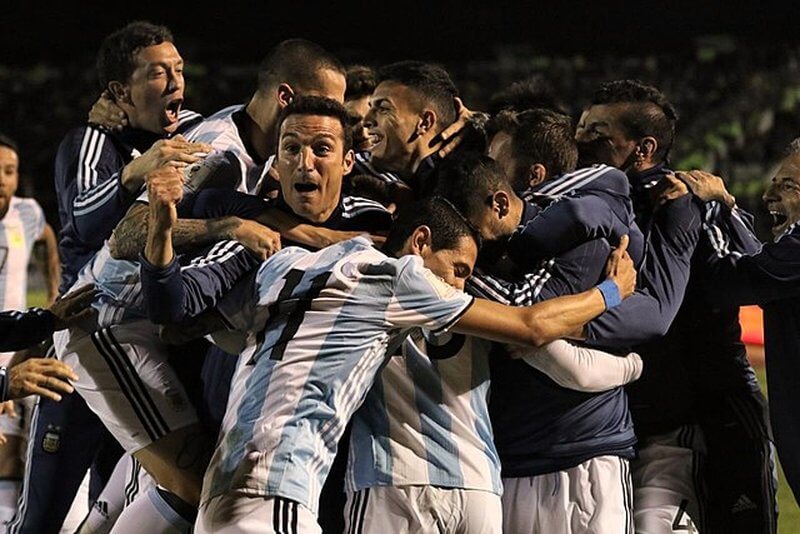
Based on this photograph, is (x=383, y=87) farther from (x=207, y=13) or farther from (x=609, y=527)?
(x=207, y=13)

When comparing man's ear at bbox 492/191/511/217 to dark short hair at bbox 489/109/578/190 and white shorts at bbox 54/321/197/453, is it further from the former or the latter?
white shorts at bbox 54/321/197/453

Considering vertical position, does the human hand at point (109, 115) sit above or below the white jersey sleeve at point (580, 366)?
above

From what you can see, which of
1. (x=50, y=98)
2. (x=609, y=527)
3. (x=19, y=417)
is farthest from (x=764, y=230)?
(x=50, y=98)

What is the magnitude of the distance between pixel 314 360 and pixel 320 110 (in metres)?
1.06

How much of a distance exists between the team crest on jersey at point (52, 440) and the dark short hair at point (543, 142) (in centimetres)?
210

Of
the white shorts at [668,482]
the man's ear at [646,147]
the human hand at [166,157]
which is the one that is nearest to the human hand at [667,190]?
the man's ear at [646,147]

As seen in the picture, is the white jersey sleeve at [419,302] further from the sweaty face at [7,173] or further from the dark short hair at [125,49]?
the sweaty face at [7,173]

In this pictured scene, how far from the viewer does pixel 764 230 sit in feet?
60.5

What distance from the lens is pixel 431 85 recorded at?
573cm

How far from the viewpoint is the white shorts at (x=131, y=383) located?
5.06m

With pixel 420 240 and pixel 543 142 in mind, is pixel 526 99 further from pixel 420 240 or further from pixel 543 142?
pixel 420 240

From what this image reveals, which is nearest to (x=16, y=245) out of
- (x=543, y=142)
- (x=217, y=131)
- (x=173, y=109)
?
(x=173, y=109)

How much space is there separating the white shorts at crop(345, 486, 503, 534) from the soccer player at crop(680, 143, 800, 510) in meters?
1.22

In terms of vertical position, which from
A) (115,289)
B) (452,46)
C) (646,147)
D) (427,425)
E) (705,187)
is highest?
(646,147)
